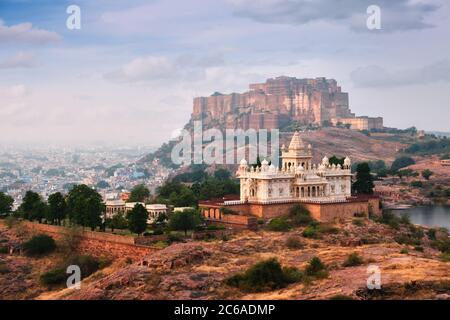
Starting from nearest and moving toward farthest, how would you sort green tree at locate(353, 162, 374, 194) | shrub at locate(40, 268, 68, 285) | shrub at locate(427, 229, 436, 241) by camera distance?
shrub at locate(40, 268, 68, 285), shrub at locate(427, 229, 436, 241), green tree at locate(353, 162, 374, 194)

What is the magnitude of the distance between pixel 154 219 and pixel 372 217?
12.1 metres

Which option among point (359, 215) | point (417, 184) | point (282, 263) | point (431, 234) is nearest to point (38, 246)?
point (282, 263)

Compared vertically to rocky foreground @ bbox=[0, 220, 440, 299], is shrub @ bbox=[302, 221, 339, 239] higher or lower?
higher

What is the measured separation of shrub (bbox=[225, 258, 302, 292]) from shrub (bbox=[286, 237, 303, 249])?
593 cm

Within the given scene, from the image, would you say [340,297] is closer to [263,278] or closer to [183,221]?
[263,278]

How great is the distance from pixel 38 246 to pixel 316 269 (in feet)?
54.1

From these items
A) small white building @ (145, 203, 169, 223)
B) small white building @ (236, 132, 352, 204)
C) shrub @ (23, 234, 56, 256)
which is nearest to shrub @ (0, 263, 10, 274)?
shrub @ (23, 234, 56, 256)

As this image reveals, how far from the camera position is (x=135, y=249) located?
42219 millimetres

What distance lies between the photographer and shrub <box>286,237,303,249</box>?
41.9m

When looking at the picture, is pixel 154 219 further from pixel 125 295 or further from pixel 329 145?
pixel 329 145

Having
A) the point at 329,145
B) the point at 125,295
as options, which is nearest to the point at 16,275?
the point at 125,295

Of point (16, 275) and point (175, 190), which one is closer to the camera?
point (16, 275)

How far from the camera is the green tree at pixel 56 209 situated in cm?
5041

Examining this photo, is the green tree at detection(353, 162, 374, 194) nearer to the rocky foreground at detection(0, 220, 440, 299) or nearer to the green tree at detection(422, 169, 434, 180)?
the rocky foreground at detection(0, 220, 440, 299)
